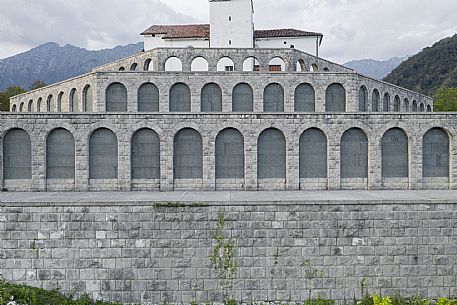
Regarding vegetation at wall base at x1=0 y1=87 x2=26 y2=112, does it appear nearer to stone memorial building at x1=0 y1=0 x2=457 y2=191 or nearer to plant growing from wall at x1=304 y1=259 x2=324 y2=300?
stone memorial building at x1=0 y1=0 x2=457 y2=191

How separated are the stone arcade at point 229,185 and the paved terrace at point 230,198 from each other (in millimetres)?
72

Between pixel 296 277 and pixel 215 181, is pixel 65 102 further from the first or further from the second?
pixel 296 277

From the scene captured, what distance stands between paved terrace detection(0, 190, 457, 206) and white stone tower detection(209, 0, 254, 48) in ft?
79.8

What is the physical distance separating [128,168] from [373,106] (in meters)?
17.0

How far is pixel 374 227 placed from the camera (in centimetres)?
1272

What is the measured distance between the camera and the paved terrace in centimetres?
1274

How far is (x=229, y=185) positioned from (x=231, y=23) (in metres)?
24.9

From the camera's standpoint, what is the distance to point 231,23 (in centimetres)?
3747

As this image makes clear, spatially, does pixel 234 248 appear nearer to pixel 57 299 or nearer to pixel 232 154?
pixel 232 154

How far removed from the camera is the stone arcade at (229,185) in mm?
12609

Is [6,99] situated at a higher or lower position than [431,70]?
lower

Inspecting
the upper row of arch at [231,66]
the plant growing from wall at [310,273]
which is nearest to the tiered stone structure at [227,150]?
the plant growing from wall at [310,273]

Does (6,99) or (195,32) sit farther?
(6,99)

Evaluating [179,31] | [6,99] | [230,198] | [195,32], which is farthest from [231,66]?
[6,99]
